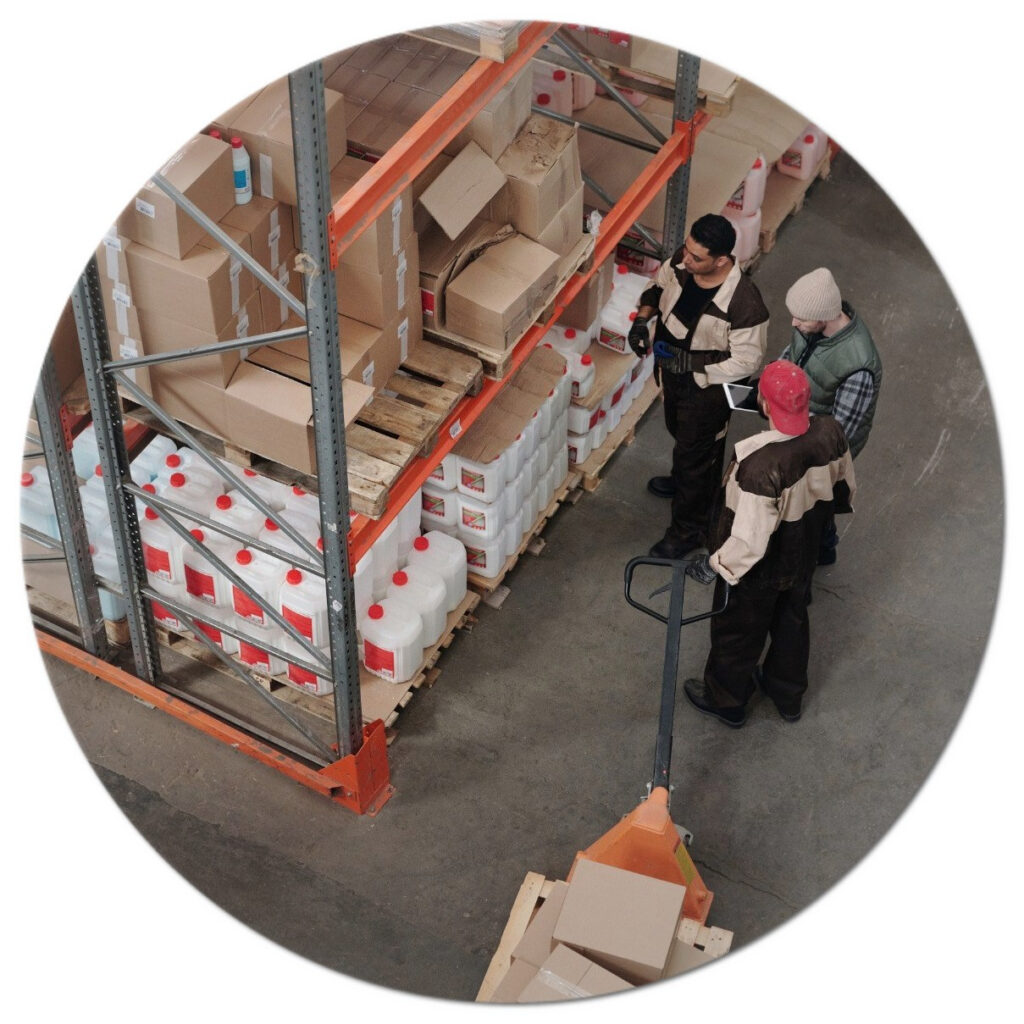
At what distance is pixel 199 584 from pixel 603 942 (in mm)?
2653

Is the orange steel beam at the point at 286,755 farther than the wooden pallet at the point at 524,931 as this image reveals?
Yes

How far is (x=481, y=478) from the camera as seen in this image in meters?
7.81

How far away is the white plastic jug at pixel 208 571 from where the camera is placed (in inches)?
297

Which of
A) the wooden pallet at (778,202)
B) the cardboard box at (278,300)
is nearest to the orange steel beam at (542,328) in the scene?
the cardboard box at (278,300)

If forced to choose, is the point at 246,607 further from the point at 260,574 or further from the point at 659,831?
the point at 659,831

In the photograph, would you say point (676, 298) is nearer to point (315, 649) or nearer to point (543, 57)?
point (543, 57)

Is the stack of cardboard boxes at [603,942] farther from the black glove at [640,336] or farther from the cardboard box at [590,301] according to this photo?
the cardboard box at [590,301]

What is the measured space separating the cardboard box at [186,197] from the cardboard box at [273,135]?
6.2 inches

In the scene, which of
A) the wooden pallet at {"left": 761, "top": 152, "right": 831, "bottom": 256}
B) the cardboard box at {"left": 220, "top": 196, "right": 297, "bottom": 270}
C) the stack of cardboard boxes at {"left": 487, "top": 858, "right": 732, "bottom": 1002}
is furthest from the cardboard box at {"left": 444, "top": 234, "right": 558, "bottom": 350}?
the wooden pallet at {"left": 761, "top": 152, "right": 831, "bottom": 256}

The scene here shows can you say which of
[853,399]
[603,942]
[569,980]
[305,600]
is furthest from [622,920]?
[853,399]

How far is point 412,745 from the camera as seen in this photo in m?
7.82

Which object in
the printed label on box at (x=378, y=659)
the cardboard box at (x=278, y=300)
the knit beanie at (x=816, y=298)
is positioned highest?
the knit beanie at (x=816, y=298)

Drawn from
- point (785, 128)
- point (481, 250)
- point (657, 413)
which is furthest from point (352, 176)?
point (785, 128)

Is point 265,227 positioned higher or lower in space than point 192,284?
higher
